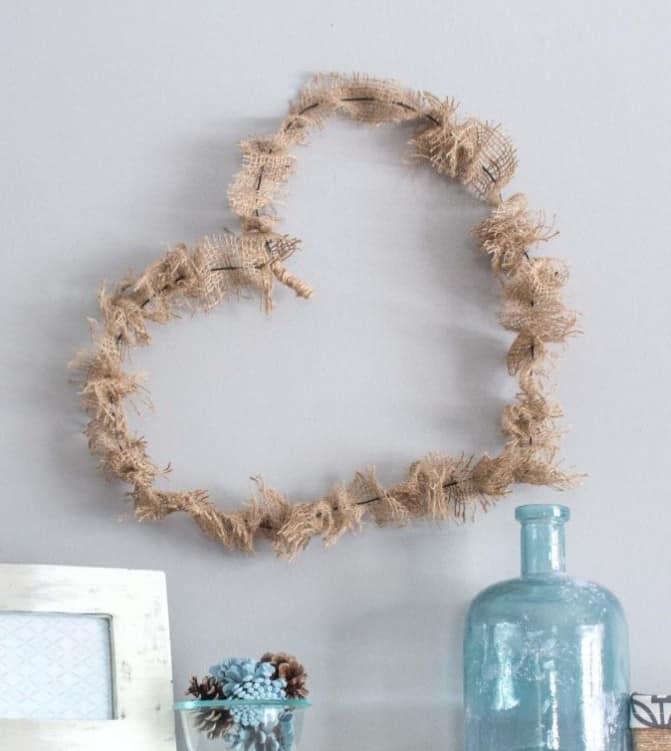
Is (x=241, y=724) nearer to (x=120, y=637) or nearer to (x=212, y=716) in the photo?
(x=212, y=716)


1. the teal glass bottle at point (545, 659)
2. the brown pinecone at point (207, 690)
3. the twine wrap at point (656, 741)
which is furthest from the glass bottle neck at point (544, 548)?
the brown pinecone at point (207, 690)

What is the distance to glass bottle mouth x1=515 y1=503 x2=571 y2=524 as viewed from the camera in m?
1.12

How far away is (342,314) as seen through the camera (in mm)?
1268

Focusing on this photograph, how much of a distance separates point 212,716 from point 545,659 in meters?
0.29

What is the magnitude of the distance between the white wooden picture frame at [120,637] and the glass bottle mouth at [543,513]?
0.33 meters

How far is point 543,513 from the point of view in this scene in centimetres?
112

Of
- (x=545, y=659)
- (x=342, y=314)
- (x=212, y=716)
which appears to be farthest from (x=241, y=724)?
(x=342, y=314)

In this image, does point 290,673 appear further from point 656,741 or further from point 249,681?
point 656,741

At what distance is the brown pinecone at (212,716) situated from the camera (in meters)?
1.06

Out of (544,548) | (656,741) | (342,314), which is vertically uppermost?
(342,314)

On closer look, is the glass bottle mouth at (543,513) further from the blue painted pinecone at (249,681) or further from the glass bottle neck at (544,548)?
the blue painted pinecone at (249,681)

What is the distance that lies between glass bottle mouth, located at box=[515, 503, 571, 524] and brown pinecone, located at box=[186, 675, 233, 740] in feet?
1.00

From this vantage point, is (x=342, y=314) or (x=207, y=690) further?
(x=342, y=314)

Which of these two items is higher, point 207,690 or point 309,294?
point 309,294
